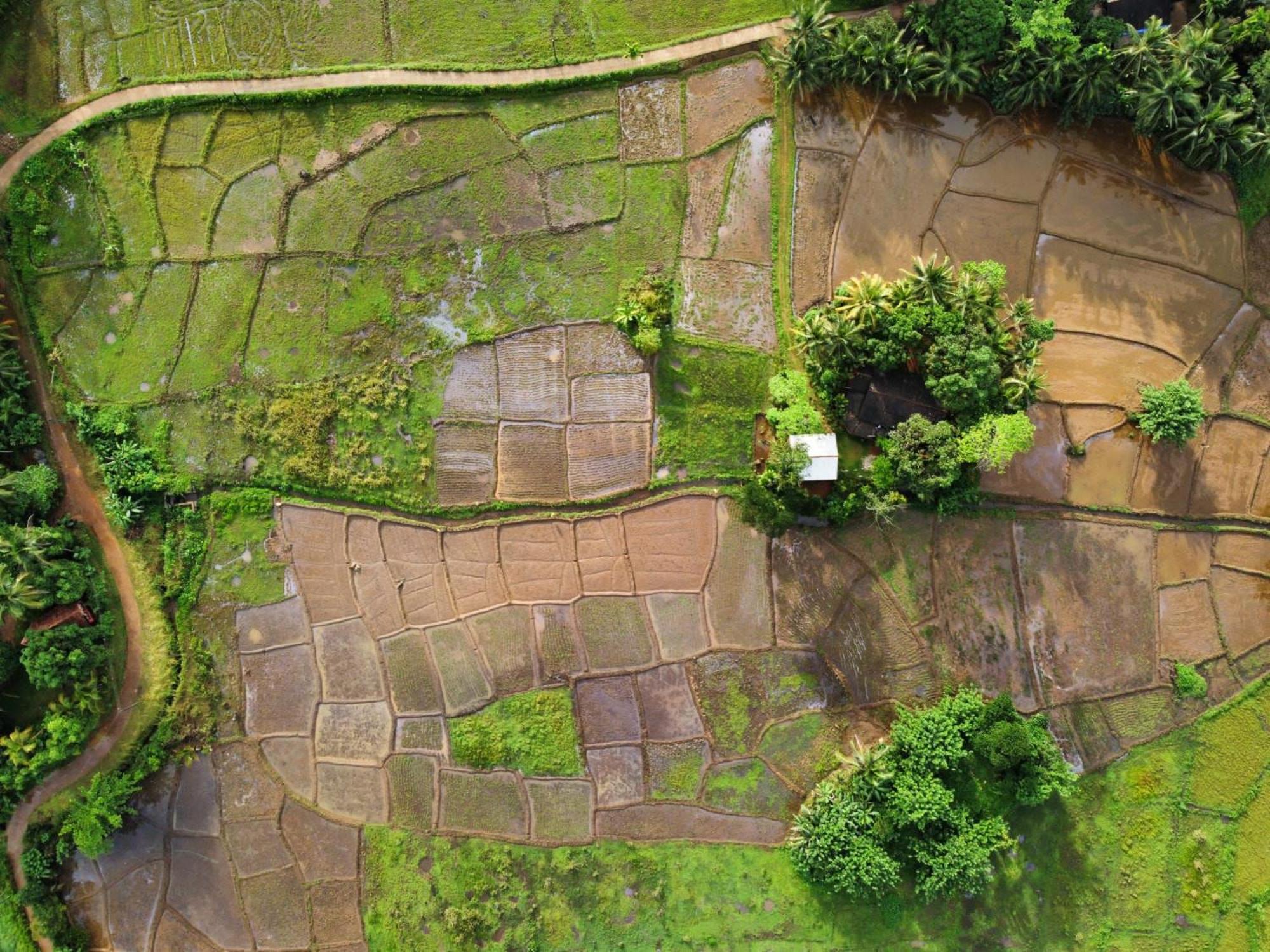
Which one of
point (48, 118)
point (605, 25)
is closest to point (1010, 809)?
point (605, 25)

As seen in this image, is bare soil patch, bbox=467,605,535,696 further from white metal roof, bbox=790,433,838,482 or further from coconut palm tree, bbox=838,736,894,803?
coconut palm tree, bbox=838,736,894,803

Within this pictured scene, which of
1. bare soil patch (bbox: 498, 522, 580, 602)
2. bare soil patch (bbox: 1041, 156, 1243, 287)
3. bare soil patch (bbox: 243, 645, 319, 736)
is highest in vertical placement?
bare soil patch (bbox: 1041, 156, 1243, 287)

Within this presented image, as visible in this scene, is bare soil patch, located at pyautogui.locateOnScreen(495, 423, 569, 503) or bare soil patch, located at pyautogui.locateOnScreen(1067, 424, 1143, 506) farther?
bare soil patch, located at pyautogui.locateOnScreen(495, 423, 569, 503)

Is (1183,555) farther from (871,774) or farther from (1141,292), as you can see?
(871,774)

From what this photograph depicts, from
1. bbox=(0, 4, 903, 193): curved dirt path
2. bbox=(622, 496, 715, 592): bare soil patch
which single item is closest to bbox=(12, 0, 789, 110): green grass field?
bbox=(0, 4, 903, 193): curved dirt path

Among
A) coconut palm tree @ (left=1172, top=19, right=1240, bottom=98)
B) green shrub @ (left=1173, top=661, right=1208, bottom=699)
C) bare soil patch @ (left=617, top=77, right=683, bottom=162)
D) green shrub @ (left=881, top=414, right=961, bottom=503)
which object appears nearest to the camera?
green shrub @ (left=881, top=414, right=961, bottom=503)

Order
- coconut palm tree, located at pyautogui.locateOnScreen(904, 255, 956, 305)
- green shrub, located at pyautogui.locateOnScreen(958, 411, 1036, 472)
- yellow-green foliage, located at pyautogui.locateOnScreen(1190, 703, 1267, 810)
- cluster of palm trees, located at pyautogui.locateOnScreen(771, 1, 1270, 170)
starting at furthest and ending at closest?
yellow-green foliage, located at pyautogui.locateOnScreen(1190, 703, 1267, 810) < coconut palm tree, located at pyautogui.locateOnScreen(904, 255, 956, 305) < cluster of palm trees, located at pyautogui.locateOnScreen(771, 1, 1270, 170) < green shrub, located at pyautogui.locateOnScreen(958, 411, 1036, 472)

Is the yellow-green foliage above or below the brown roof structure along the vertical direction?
below
